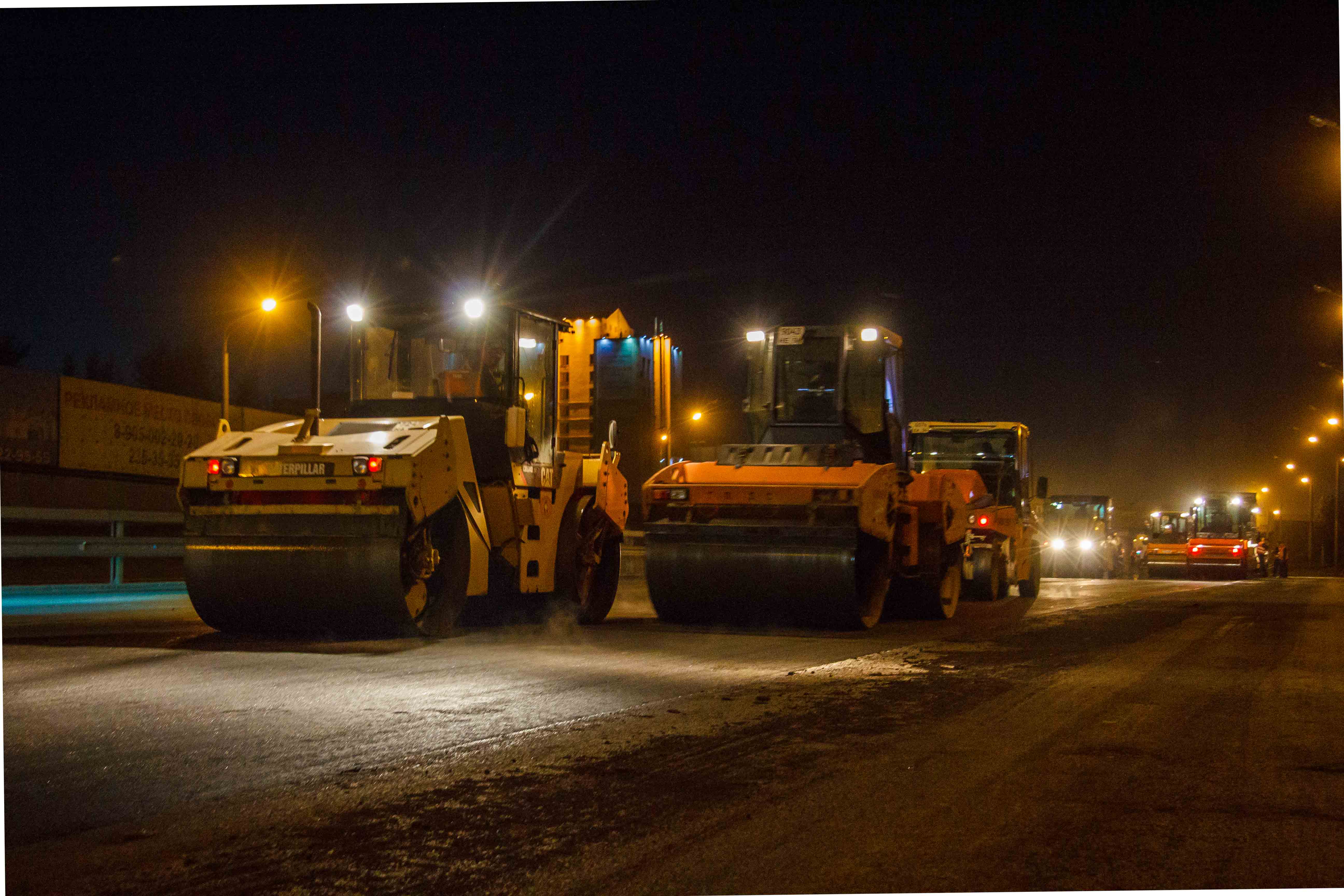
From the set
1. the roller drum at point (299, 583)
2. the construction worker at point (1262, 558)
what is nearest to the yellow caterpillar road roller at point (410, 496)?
the roller drum at point (299, 583)

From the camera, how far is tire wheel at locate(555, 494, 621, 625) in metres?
13.0

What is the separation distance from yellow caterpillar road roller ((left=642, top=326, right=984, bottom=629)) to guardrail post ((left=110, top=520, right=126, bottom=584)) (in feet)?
24.9

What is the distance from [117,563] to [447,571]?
7944mm

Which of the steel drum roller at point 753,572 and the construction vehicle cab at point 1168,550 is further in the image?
the construction vehicle cab at point 1168,550

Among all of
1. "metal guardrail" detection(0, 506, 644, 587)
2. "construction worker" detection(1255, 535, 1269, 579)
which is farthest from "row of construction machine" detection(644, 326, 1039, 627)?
"construction worker" detection(1255, 535, 1269, 579)

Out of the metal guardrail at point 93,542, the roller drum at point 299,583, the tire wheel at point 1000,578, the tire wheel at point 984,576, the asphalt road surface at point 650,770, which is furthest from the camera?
the tire wheel at point 1000,578

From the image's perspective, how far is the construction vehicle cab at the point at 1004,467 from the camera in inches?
848

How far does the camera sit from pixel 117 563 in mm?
17141

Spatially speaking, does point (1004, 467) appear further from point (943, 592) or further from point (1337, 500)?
point (1337, 500)

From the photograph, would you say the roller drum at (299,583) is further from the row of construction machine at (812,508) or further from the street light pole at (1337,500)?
the street light pole at (1337,500)

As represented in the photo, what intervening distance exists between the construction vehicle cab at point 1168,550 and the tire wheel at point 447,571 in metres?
34.0

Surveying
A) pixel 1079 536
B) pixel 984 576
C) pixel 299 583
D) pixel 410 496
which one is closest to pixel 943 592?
pixel 984 576

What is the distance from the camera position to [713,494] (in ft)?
43.0

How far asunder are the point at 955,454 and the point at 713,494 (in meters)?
10.3
